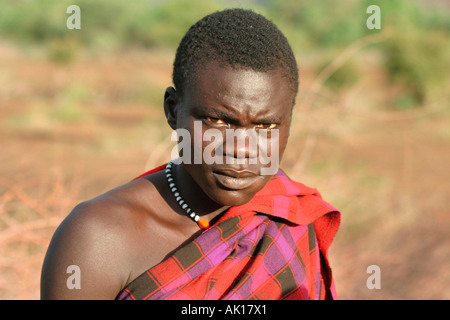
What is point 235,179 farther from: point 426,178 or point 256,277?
point 426,178

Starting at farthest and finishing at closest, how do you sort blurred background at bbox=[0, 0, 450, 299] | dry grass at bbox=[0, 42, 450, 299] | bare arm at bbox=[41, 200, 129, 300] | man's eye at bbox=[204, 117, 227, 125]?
blurred background at bbox=[0, 0, 450, 299] < dry grass at bbox=[0, 42, 450, 299] < man's eye at bbox=[204, 117, 227, 125] < bare arm at bbox=[41, 200, 129, 300]

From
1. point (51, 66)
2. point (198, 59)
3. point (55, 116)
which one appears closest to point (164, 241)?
point (198, 59)

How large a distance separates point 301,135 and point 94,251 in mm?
4887

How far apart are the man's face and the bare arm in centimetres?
31

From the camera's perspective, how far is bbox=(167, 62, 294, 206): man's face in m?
1.57

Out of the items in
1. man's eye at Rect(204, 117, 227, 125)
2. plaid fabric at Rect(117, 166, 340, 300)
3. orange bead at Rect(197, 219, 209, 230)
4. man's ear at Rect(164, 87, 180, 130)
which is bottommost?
plaid fabric at Rect(117, 166, 340, 300)

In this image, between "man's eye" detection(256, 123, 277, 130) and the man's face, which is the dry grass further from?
"man's eye" detection(256, 123, 277, 130)

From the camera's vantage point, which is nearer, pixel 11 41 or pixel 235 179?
pixel 235 179

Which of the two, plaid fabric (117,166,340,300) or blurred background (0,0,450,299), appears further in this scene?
blurred background (0,0,450,299)

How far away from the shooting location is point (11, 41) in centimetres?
1967

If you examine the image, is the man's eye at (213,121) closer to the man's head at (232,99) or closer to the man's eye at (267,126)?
the man's head at (232,99)

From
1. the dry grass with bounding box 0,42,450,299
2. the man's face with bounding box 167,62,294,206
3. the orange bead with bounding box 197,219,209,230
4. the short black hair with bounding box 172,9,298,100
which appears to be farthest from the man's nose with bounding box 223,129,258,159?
the dry grass with bounding box 0,42,450,299

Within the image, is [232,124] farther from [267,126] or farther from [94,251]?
[94,251]
